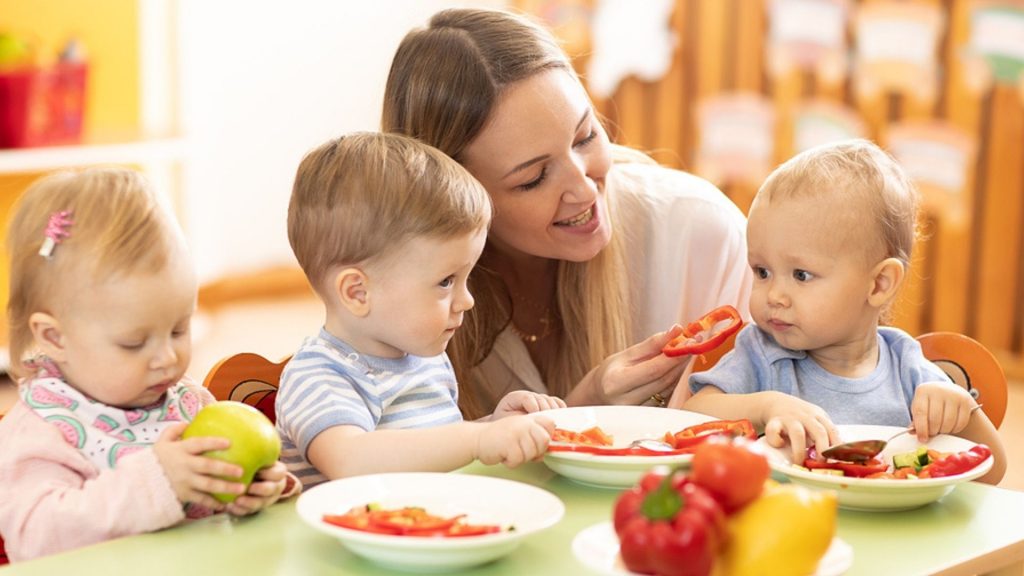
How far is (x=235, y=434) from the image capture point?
Result: 130 cm

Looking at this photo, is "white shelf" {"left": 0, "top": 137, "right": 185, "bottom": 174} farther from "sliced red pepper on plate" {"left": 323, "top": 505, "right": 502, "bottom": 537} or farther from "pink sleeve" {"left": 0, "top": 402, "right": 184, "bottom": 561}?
"sliced red pepper on plate" {"left": 323, "top": 505, "right": 502, "bottom": 537}

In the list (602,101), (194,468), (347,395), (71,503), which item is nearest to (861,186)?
(347,395)

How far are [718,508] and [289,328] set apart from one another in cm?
419

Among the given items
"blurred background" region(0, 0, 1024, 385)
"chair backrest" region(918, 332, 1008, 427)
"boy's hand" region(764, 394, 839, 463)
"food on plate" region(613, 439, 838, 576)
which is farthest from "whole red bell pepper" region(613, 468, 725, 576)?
"blurred background" region(0, 0, 1024, 385)

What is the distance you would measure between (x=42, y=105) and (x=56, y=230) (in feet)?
10.4

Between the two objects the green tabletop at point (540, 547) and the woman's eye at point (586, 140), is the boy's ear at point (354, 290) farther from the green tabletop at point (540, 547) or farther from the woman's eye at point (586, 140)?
the woman's eye at point (586, 140)

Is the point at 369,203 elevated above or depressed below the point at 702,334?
above

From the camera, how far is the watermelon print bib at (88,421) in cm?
137

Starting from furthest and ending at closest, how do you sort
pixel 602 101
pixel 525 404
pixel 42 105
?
pixel 602 101, pixel 42 105, pixel 525 404

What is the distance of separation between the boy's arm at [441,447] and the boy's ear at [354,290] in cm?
18

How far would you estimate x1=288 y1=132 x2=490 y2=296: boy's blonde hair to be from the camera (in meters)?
1.58

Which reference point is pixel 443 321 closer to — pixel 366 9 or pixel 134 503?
pixel 134 503

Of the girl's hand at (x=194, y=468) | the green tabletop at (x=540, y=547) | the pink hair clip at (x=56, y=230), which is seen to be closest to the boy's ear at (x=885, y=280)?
the green tabletop at (x=540, y=547)

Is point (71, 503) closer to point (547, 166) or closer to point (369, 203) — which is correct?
point (369, 203)
